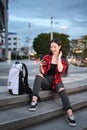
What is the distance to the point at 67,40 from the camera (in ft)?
308

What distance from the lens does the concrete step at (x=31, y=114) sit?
586 cm

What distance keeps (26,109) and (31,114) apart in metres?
0.34

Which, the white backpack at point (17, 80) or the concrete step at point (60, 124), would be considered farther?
the white backpack at point (17, 80)

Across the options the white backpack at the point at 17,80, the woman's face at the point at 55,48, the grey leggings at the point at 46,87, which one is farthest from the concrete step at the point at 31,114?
the woman's face at the point at 55,48

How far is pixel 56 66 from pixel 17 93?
92cm

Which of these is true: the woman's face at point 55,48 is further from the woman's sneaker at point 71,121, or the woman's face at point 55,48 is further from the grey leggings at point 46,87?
the woman's sneaker at point 71,121

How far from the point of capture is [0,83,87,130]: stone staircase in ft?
19.5

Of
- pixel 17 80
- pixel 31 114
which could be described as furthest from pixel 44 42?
pixel 31 114

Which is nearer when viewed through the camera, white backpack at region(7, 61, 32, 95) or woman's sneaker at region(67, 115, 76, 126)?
woman's sneaker at region(67, 115, 76, 126)

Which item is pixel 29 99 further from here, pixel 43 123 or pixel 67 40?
pixel 67 40

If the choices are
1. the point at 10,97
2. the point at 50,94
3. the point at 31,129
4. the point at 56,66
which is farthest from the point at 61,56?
the point at 31,129

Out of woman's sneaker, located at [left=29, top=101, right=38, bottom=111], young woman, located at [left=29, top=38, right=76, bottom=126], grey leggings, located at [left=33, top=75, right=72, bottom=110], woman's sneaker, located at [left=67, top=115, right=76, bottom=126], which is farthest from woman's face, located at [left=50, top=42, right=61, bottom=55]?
woman's sneaker, located at [left=67, top=115, right=76, bottom=126]

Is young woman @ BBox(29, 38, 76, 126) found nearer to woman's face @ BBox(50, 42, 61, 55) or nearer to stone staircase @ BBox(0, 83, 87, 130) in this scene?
woman's face @ BBox(50, 42, 61, 55)

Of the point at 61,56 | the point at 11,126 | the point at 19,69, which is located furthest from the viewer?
the point at 61,56
